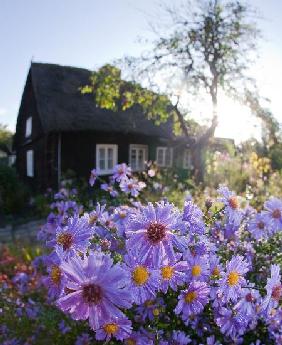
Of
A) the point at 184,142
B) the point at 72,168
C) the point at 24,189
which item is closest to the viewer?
the point at 24,189

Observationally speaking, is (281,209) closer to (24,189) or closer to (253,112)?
(24,189)

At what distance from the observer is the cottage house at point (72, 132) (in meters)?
15.0

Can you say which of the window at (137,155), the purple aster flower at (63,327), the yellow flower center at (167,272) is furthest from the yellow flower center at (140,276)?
the window at (137,155)

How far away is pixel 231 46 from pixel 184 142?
5.70 m

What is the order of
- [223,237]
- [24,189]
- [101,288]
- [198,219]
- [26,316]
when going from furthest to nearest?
[24,189]
[26,316]
[223,237]
[198,219]
[101,288]

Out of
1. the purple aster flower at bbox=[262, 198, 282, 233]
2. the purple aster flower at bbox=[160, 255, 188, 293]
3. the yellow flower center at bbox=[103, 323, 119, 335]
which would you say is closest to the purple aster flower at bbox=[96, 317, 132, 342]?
the yellow flower center at bbox=[103, 323, 119, 335]

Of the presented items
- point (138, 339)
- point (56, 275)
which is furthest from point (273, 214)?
point (56, 275)

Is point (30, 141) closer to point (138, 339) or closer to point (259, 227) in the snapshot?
point (259, 227)

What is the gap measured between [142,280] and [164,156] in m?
18.3

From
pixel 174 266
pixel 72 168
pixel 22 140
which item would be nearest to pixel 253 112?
pixel 72 168

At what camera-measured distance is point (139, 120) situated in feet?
57.4

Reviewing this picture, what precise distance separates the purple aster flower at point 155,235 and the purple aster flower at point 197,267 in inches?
6.5

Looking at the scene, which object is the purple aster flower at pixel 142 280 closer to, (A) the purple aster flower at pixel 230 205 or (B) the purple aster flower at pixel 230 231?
(A) the purple aster flower at pixel 230 205

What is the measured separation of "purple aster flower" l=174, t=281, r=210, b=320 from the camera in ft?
4.84
